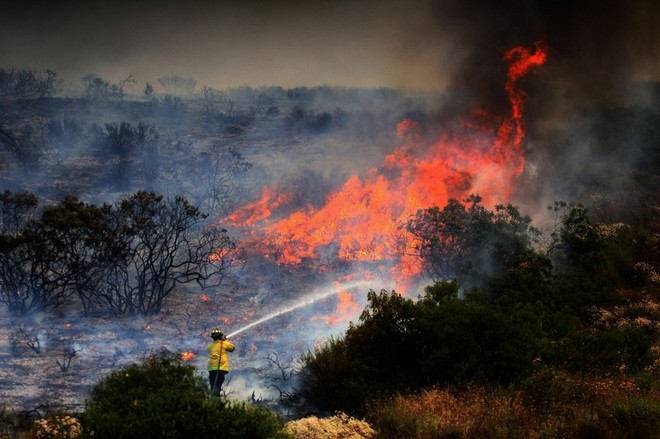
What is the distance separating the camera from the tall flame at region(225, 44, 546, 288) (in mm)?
27094

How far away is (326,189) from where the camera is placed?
32.5 metres

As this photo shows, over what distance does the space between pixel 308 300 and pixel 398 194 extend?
7941 millimetres

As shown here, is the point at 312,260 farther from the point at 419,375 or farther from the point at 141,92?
the point at 141,92

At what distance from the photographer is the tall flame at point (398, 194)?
27094mm

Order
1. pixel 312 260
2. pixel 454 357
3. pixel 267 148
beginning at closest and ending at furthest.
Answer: pixel 454 357, pixel 312 260, pixel 267 148

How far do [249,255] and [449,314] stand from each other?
572 inches

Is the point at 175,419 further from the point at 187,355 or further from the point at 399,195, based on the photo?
the point at 399,195

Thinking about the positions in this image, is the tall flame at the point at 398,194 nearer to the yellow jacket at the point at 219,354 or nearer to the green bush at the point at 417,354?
the green bush at the point at 417,354

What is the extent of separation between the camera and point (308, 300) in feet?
77.5

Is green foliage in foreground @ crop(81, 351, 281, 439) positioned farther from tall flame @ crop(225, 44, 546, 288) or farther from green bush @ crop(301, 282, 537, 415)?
tall flame @ crop(225, 44, 546, 288)

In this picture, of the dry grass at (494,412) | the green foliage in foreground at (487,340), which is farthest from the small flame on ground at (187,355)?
the dry grass at (494,412)

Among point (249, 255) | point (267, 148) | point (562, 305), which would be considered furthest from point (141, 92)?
point (562, 305)

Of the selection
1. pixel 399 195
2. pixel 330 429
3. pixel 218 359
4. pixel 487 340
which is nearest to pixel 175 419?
pixel 330 429

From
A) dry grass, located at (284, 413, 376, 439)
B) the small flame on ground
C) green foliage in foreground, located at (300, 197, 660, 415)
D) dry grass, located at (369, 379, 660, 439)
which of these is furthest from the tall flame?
dry grass, located at (284, 413, 376, 439)
